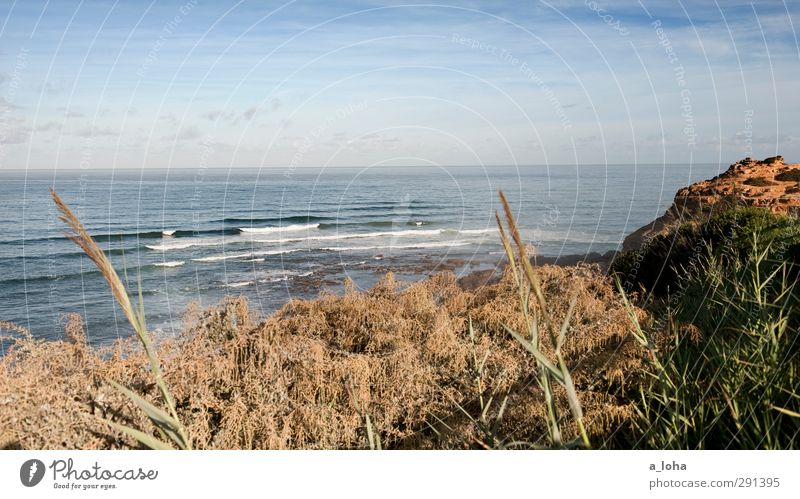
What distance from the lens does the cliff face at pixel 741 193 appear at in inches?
441

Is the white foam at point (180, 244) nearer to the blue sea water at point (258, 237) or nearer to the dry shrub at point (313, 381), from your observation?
the blue sea water at point (258, 237)

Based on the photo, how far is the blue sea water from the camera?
18.2 metres

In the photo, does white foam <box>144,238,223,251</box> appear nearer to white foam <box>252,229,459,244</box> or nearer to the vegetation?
white foam <box>252,229,459,244</box>

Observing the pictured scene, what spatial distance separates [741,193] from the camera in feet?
39.0

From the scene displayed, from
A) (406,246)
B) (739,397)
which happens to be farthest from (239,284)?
(739,397)

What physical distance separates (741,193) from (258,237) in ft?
73.7

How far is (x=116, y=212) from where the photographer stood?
35906 mm

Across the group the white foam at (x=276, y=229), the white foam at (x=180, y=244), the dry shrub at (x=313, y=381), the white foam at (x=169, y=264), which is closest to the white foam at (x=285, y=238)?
the white foam at (x=180, y=244)

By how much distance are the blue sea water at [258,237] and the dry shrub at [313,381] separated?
3.67m

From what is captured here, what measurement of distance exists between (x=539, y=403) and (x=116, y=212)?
116 feet

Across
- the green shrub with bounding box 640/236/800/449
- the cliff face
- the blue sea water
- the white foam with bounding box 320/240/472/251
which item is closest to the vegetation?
the green shrub with bounding box 640/236/800/449
